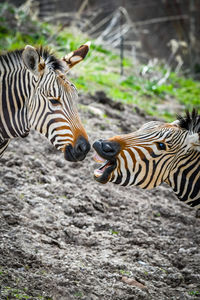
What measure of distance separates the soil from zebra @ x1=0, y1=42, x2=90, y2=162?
1248 mm

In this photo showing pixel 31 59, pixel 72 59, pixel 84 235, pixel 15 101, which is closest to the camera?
pixel 31 59

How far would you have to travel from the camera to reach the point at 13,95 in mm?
4836

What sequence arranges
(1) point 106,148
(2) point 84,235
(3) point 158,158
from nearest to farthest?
1. (1) point 106,148
2. (3) point 158,158
3. (2) point 84,235

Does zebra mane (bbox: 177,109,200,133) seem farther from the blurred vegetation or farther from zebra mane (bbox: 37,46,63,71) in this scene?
the blurred vegetation

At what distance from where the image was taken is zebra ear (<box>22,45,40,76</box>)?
178 inches

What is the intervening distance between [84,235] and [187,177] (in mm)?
1849

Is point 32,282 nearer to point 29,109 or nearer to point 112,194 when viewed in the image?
point 29,109

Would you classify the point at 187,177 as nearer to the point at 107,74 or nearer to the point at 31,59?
the point at 31,59

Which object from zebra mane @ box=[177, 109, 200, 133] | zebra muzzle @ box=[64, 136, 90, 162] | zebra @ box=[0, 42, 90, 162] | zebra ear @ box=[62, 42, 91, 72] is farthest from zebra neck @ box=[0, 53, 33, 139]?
zebra mane @ box=[177, 109, 200, 133]

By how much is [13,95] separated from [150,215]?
9.93 ft

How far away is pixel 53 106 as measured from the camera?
15.4 ft

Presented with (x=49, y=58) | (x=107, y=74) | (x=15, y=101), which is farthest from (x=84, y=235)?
(x=107, y=74)

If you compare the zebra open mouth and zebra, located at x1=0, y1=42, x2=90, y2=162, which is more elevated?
zebra, located at x1=0, y1=42, x2=90, y2=162

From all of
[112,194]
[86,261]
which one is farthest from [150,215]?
[86,261]
